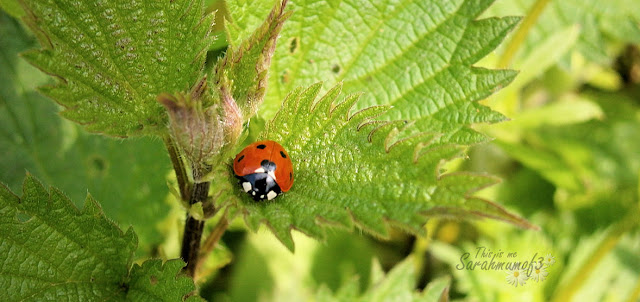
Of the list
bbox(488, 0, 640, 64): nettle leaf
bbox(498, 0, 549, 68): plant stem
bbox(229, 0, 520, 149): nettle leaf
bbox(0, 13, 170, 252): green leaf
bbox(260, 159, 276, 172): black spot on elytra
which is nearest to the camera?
bbox(260, 159, 276, 172): black spot on elytra

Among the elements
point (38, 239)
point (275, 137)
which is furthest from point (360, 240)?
point (38, 239)

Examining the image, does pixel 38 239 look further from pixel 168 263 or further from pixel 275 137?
pixel 275 137

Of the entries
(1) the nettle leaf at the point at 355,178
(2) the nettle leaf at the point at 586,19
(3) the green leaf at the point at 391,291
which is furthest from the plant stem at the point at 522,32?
(1) the nettle leaf at the point at 355,178

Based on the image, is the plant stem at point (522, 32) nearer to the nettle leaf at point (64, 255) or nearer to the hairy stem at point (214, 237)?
the hairy stem at point (214, 237)

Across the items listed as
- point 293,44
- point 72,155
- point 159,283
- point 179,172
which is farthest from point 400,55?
point 72,155

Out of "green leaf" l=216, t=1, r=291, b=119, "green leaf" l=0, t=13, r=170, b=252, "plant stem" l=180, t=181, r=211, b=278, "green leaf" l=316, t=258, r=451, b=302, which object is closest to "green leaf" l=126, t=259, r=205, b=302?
"plant stem" l=180, t=181, r=211, b=278

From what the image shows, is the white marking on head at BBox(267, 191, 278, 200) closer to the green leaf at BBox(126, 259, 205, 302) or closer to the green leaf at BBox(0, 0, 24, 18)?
the green leaf at BBox(126, 259, 205, 302)
